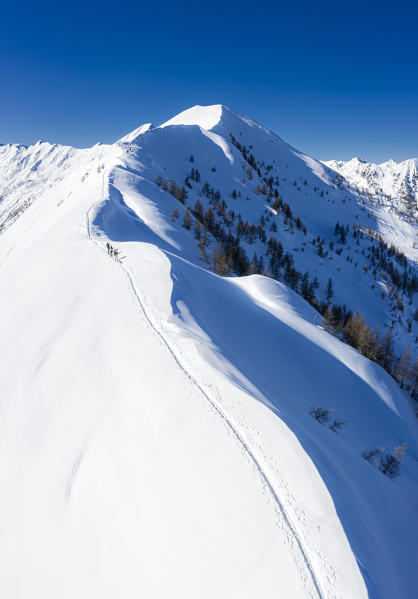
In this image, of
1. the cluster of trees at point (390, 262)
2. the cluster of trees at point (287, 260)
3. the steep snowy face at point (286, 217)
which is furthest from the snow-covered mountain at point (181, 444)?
the cluster of trees at point (390, 262)

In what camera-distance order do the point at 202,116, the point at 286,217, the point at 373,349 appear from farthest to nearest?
1. the point at 202,116
2. the point at 286,217
3. the point at 373,349

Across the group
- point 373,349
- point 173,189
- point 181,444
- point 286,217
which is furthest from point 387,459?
point 286,217

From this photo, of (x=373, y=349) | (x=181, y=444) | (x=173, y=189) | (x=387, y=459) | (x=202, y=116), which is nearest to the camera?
(x=181, y=444)

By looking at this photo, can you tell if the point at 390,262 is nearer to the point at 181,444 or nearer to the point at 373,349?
the point at 373,349

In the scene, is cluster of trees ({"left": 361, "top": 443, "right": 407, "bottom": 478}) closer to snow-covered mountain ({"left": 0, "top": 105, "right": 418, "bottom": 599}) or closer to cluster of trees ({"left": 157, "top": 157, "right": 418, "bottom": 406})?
snow-covered mountain ({"left": 0, "top": 105, "right": 418, "bottom": 599})

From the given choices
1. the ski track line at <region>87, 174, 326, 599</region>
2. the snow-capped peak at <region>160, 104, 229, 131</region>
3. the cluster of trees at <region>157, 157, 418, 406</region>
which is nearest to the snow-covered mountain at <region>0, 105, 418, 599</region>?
the ski track line at <region>87, 174, 326, 599</region>

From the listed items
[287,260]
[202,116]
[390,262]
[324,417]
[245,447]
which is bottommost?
[324,417]

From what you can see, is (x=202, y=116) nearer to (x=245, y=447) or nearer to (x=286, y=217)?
(x=286, y=217)

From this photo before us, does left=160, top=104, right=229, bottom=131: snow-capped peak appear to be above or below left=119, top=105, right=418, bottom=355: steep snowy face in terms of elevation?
above

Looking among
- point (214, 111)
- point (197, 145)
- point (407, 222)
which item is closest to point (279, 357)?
point (197, 145)

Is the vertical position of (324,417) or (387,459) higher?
(324,417)

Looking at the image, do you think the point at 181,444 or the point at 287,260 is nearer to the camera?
the point at 181,444

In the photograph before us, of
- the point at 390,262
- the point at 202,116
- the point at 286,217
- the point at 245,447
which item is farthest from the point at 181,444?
the point at 202,116
